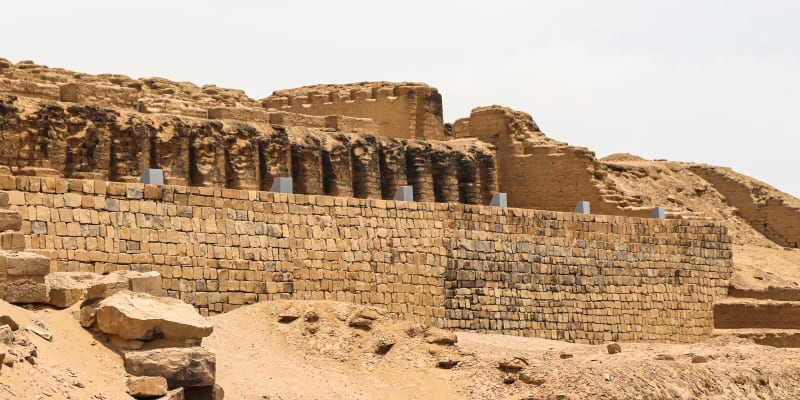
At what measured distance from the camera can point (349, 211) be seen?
22.3 metres

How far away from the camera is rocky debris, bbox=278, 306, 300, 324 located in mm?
19156

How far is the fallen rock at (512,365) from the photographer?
709 inches

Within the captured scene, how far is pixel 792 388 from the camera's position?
2112 cm

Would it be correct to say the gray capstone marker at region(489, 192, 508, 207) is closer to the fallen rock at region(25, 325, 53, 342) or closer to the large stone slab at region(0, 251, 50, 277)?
the large stone slab at region(0, 251, 50, 277)

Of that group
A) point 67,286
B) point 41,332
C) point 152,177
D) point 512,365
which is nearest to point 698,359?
point 512,365

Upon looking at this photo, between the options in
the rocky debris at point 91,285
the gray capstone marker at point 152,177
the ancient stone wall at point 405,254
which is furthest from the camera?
the gray capstone marker at point 152,177

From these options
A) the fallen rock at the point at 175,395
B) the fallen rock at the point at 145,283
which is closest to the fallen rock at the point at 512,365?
the fallen rock at the point at 145,283

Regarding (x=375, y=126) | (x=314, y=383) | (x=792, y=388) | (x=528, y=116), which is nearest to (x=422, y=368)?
(x=314, y=383)

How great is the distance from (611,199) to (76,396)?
20.0m

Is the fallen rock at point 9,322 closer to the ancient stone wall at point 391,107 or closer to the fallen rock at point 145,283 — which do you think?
the fallen rock at point 145,283

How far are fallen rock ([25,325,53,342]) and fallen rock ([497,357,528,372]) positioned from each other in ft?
19.9

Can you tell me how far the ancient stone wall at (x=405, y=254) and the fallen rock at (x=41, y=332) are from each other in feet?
13.9

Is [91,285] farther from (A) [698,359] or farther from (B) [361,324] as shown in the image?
(A) [698,359]

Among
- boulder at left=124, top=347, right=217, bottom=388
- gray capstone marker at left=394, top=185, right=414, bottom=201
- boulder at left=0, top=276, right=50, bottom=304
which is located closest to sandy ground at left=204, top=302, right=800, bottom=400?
boulder at left=124, top=347, right=217, bottom=388
